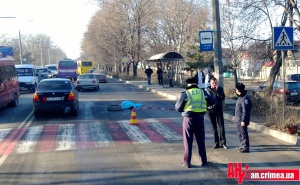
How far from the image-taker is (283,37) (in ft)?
37.8

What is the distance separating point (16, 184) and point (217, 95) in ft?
15.7

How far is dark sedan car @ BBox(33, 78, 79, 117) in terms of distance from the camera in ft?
50.3

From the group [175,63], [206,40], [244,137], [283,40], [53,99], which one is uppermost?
[206,40]

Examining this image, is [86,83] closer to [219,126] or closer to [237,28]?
[237,28]

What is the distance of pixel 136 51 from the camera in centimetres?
5388

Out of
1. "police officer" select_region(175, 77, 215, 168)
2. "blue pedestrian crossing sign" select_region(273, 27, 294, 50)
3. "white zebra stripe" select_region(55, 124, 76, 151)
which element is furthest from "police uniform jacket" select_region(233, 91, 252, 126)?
"white zebra stripe" select_region(55, 124, 76, 151)

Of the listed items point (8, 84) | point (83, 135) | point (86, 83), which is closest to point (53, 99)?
point (83, 135)

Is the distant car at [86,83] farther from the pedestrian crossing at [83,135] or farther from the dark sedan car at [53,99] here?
the pedestrian crossing at [83,135]

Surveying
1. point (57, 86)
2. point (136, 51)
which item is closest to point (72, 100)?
point (57, 86)

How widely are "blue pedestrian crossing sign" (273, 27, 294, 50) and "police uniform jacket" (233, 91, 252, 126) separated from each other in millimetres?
3097

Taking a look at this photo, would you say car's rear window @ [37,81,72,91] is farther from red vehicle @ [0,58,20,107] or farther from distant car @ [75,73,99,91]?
distant car @ [75,73,99,91]

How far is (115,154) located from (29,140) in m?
3.17

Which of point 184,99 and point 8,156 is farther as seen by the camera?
point 8,156

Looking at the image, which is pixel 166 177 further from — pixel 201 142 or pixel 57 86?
pixel 57 86
